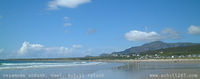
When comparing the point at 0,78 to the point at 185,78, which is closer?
the point at 185,78

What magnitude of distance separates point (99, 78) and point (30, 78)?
21.0 ft

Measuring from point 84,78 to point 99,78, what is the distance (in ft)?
4.60

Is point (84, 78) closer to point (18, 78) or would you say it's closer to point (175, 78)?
point (18, 78)

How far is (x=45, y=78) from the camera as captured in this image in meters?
22.8

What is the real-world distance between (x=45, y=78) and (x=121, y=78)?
23.3 feet

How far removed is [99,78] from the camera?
22922 mm

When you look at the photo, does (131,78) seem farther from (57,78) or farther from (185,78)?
(57,78)

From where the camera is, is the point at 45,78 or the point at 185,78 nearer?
the point at 185,78

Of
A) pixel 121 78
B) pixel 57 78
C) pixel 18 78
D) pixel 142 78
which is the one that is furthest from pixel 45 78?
pixel 142 78

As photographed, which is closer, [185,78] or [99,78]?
[185,78]

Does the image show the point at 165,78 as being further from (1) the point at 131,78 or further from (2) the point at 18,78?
(2) the point at 18,78

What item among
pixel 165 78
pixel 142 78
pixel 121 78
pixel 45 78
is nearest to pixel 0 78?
pixel 45 78

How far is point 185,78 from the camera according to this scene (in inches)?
840

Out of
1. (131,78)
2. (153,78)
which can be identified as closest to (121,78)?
(131,78)
